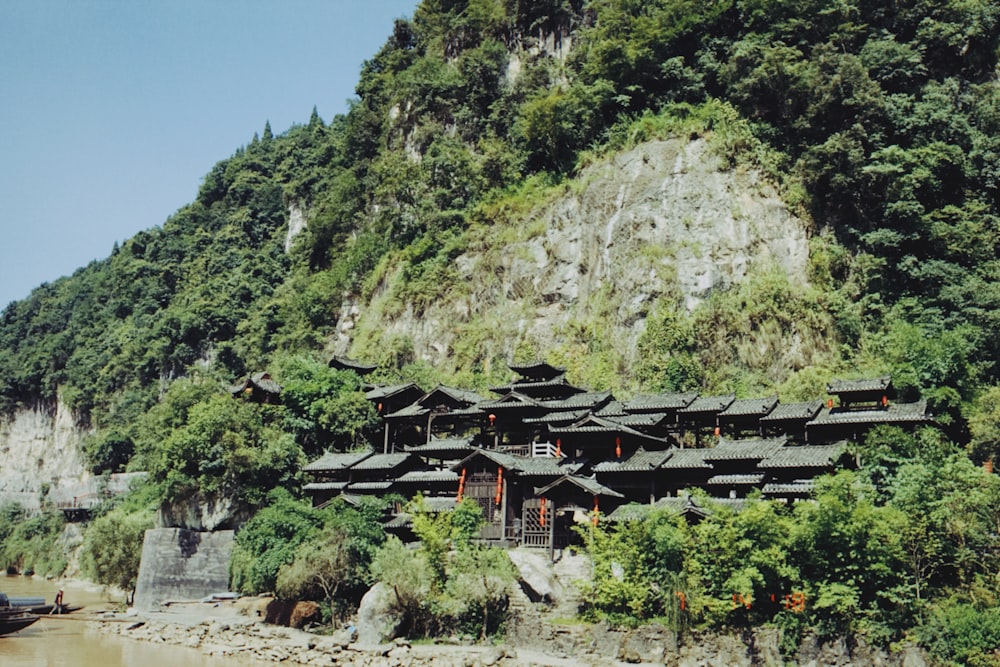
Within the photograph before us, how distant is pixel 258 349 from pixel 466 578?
45.1 m

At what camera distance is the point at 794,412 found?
107 feet

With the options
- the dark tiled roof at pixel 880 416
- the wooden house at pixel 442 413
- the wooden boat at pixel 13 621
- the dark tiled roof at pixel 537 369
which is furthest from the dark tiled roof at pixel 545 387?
the wooden boat at pixel 13 621

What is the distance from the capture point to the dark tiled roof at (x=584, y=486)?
2964 centimetres

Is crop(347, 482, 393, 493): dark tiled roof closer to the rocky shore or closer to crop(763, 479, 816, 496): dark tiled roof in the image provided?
the rocky shore

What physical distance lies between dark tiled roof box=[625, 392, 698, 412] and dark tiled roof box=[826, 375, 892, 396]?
18.3 feet

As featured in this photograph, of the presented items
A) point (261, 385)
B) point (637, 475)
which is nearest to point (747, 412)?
point (637, 475)

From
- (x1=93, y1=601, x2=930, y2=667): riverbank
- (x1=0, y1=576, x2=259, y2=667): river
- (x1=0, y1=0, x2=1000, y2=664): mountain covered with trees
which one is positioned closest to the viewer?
(x1=93, y1=601, x2=930, y2=667): riverbank

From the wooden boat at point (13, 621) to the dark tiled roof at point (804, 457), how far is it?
29821 millimetres

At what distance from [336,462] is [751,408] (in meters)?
19.2

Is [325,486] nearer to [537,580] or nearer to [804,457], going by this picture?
[537,580]

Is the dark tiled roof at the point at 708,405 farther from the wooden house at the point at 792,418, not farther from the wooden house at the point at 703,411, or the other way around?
the wooden house at the point at 792,418

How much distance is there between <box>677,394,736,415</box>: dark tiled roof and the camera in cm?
3394

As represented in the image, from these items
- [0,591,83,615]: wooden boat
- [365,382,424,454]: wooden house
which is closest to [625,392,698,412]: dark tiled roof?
[365,382,424,454]: wooden house

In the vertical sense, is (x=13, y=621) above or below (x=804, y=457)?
below
